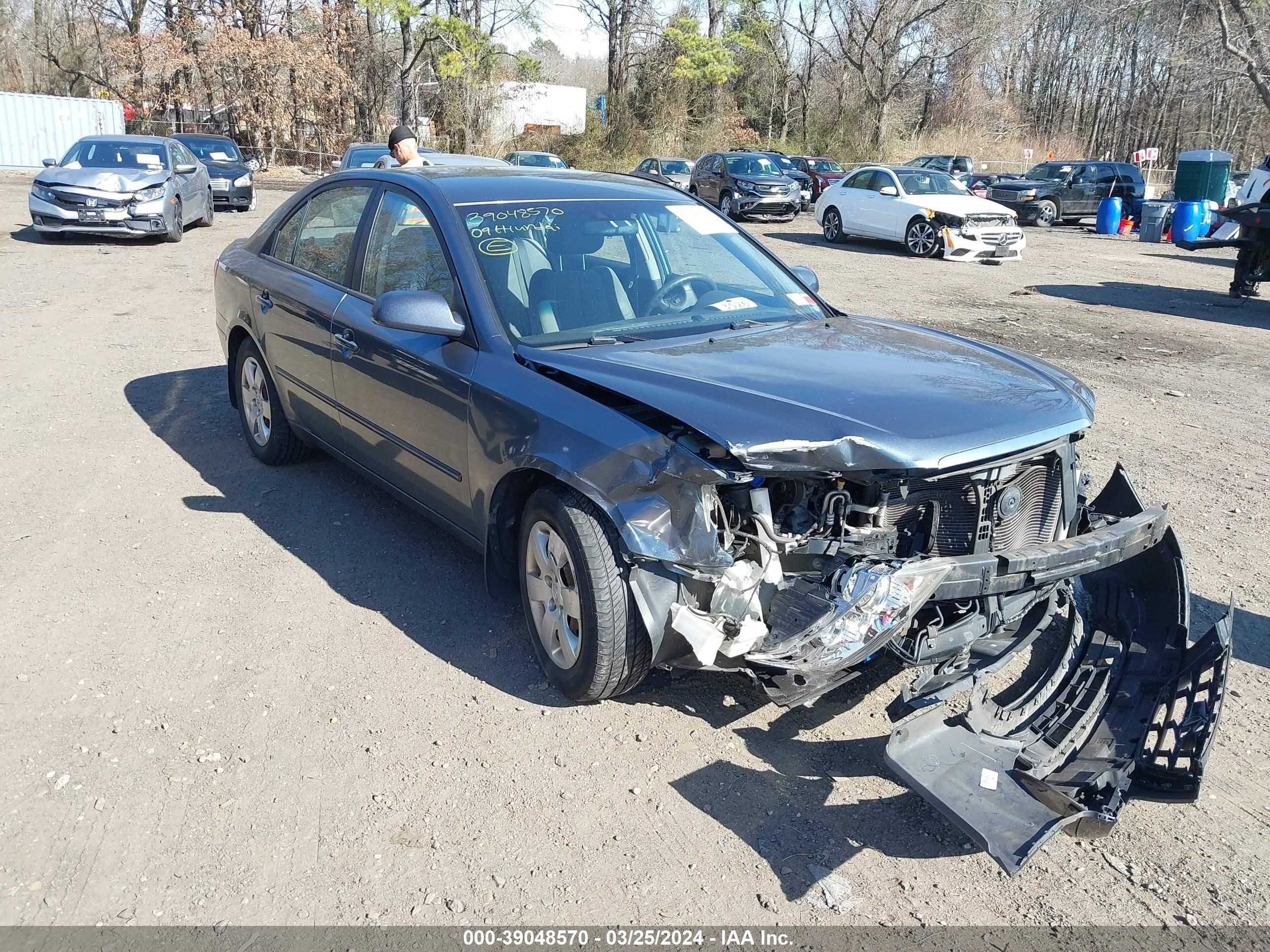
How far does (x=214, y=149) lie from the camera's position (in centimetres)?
2383

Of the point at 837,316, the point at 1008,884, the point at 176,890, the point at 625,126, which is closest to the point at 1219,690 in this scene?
the point at 1008,884

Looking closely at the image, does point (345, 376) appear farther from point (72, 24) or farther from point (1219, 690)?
point (72, 24)

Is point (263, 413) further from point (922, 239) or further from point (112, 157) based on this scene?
point (922, 239)

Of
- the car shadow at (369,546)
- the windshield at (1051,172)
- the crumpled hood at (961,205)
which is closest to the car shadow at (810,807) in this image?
the car shadow at (369,546)

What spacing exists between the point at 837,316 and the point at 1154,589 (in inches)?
69.0

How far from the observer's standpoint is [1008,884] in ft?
9.32

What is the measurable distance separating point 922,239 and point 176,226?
13155 millimetres

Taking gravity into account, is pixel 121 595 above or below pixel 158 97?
below

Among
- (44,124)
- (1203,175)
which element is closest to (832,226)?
(1203,175)

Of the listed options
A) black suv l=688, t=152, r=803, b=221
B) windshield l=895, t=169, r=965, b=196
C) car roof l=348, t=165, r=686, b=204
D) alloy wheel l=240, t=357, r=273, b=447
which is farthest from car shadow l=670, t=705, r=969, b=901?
black suv l=688, t=152, r=803, b=221

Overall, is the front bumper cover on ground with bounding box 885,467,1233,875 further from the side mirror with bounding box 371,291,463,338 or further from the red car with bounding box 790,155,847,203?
the red car with bounding box 790,155,847,203

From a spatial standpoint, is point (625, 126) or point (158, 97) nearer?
point (158, 97)

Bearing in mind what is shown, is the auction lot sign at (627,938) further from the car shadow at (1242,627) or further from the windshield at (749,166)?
the windshield at (749,166)

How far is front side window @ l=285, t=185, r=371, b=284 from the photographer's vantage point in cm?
491
